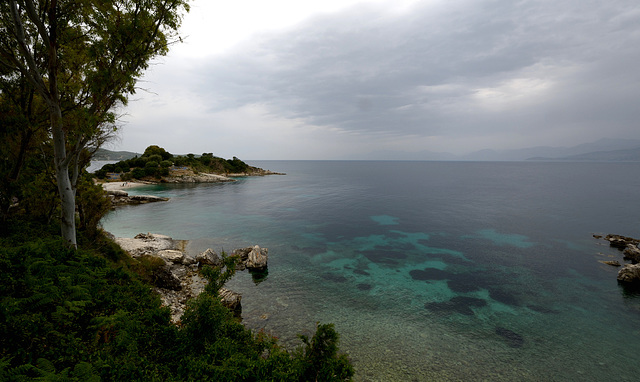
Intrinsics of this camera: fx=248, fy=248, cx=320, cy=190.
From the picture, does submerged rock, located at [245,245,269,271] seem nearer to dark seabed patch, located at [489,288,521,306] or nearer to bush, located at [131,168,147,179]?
dark seabed patch, located at [489,288,521,306]

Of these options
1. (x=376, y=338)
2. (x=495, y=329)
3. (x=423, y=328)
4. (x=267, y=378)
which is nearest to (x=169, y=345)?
(x=267, y=378)

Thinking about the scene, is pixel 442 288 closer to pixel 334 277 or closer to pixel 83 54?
pixel 334 277

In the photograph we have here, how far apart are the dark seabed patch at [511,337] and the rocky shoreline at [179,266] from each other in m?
20.2

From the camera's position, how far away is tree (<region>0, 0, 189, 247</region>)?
38.3ft

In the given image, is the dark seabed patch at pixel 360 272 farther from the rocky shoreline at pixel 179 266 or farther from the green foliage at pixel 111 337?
the green foliage at pixel 111 337

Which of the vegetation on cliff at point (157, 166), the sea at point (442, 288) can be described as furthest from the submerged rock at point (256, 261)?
the vegetation on cliff at point (157, 166)

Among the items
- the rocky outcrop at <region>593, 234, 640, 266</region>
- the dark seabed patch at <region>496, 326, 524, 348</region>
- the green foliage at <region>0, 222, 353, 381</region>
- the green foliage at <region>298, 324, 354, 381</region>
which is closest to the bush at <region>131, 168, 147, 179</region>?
the green foliage at <region>0, 222, 353, 381</region>

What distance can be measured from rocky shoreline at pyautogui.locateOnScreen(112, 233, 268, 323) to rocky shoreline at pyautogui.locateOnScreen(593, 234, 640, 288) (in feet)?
127

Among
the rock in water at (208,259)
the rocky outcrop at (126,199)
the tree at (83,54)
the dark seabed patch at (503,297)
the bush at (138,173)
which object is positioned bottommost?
the dark seabed patch at (503,297)

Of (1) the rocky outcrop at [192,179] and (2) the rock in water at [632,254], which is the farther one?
(1) the rocky outcrop at [192,179]

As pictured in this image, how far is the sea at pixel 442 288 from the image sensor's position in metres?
16.2

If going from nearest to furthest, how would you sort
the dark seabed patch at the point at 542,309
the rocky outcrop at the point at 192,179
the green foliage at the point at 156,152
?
the dark seabed patch at the point at 542,309 → the rocky outcrop at the point at 192,179 → the green foliage at the point at 156,152

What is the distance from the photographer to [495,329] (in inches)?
757

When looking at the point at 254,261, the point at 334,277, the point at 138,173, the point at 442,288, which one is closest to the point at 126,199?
the point at 138,173
